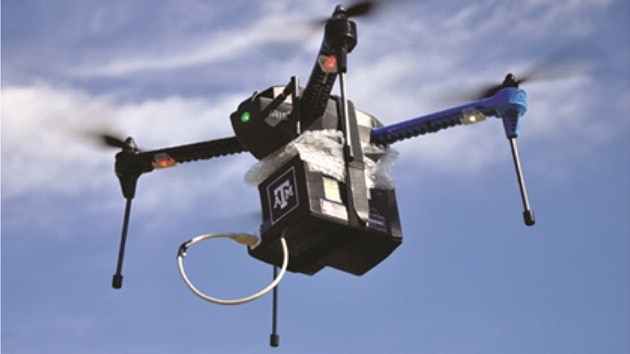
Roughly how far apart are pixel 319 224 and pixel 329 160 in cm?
75

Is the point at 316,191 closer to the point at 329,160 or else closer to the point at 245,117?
the point at 329,160

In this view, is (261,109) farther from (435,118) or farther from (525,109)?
(525,109)

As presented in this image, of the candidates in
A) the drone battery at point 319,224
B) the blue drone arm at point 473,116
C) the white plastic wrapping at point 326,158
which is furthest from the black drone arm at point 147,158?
the blue drone arm at point 473,116

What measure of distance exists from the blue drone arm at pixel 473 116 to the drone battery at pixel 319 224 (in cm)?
Answer: 64

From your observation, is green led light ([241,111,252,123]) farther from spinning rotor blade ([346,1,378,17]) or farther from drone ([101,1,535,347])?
spinning rotor blade ([346,1,378,17])

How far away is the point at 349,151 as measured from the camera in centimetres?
1381

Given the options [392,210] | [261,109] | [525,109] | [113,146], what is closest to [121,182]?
[113,146]

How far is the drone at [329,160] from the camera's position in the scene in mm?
13672

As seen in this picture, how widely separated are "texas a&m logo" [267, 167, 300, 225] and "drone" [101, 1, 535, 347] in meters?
0.01

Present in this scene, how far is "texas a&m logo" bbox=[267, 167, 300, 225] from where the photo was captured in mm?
13812

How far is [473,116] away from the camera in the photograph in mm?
14242

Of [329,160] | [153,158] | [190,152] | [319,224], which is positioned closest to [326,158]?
[329,160]

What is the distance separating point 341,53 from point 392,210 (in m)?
1.79

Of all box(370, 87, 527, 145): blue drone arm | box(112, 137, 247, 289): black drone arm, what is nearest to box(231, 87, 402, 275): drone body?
A: box(370, 87, 527, 145): blue drone arm
